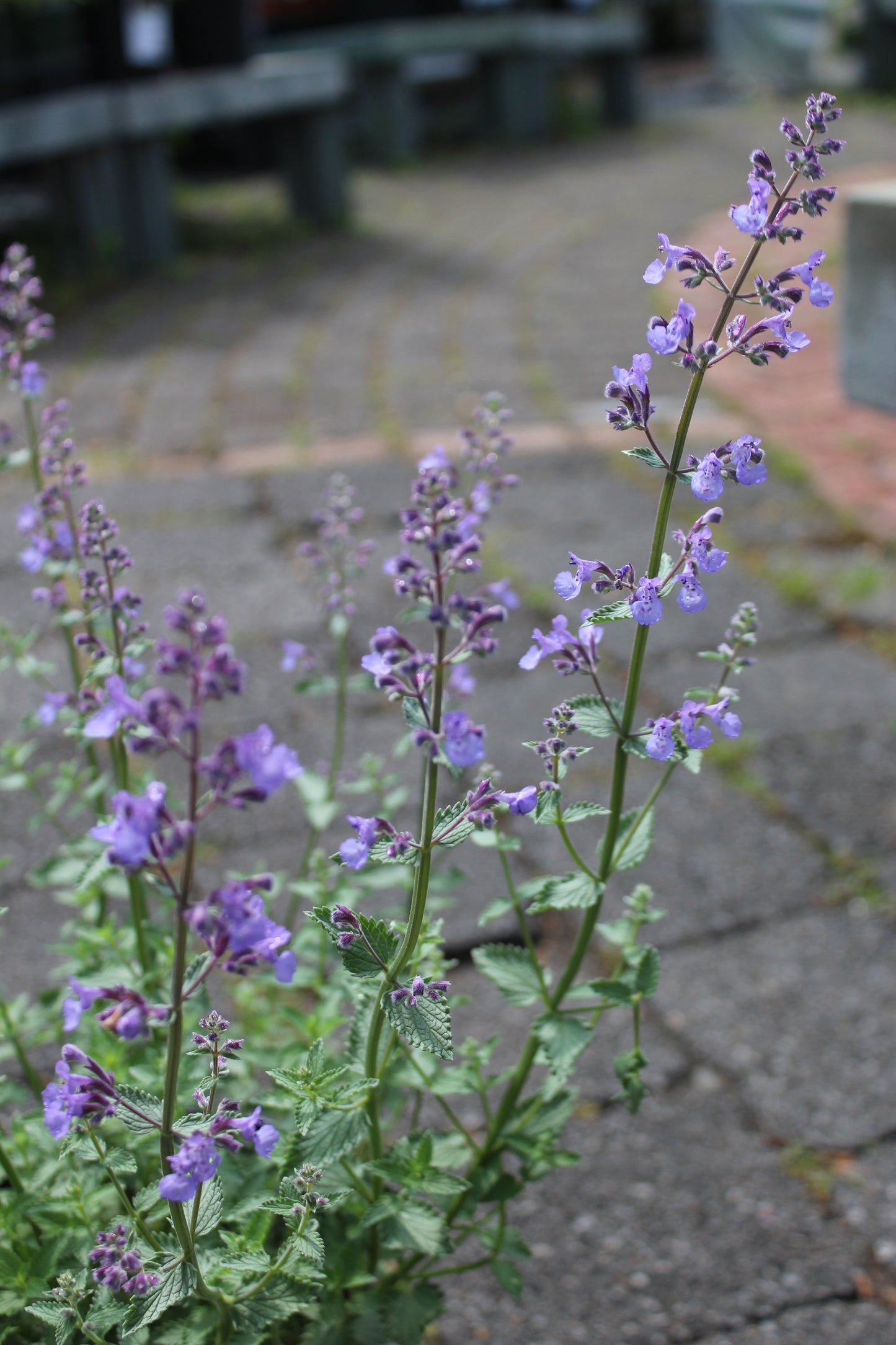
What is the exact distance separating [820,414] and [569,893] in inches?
177

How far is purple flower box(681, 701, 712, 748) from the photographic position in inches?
55.4

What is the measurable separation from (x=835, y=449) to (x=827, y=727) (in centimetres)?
207

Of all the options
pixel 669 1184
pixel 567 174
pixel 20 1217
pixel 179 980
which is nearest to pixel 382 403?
pixel 669 1184

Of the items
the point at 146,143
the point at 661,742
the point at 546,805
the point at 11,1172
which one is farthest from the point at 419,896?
the point at 146,143

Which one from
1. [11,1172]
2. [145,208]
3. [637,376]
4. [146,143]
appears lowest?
[145,208]

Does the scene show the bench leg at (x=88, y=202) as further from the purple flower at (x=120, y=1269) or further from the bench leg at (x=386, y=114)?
the purple flower at (x=120, y=1269)

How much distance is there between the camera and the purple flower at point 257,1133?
1225mm

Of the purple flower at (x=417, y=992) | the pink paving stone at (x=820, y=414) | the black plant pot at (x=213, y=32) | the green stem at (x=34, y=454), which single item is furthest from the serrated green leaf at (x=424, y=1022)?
the black plant pot at (x=213, y=32)

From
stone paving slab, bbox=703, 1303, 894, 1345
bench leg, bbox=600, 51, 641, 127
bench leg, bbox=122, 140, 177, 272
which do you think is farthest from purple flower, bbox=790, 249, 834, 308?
bench leg, bbox=600, 51, 641, 127

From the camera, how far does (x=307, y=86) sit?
8.90 m

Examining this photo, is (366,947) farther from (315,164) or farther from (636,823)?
(315,164)

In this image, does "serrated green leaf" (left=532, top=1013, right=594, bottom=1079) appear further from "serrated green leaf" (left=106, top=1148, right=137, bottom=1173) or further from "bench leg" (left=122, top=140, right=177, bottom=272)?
"bench leg" (left=122, top=140, right=177, bottom=272)

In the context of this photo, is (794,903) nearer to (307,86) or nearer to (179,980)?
(179,980)

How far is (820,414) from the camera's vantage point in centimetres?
559
